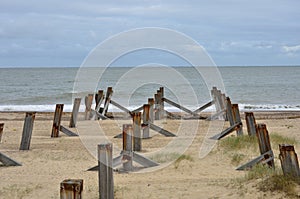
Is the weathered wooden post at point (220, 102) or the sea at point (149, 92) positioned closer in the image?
the weathered wooden post at point (220, 102)

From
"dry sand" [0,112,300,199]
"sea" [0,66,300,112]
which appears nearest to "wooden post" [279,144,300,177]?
"dry sand" [0,112,300,199]

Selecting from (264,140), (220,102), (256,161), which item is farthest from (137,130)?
Result: (220,102)

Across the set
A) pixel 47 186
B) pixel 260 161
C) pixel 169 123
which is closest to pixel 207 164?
pixel 260 161

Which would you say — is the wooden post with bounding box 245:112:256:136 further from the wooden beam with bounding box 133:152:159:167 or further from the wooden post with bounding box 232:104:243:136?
the wooden beam with bounding box 133:152:159:167

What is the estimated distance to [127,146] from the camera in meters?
9.27

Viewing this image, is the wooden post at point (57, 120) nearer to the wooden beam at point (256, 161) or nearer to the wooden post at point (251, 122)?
the wooden post at point (251, 122)

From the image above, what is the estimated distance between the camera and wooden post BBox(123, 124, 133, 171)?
9.16 metres

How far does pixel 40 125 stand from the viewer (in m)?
19.7

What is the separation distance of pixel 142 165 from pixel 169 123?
9859 millimetres

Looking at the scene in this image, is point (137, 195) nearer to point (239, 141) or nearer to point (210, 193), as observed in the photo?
point (210, 193)

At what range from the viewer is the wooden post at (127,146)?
9164 mm

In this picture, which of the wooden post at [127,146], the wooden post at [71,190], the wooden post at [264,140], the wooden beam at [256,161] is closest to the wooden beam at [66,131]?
the wooden post at [127,146]

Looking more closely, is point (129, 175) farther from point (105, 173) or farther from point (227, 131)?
point (227, 131)

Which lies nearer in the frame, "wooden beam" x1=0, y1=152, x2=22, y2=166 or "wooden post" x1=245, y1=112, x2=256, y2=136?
"wooden beam" x1=0, y1=152, x2=22, y2=166
